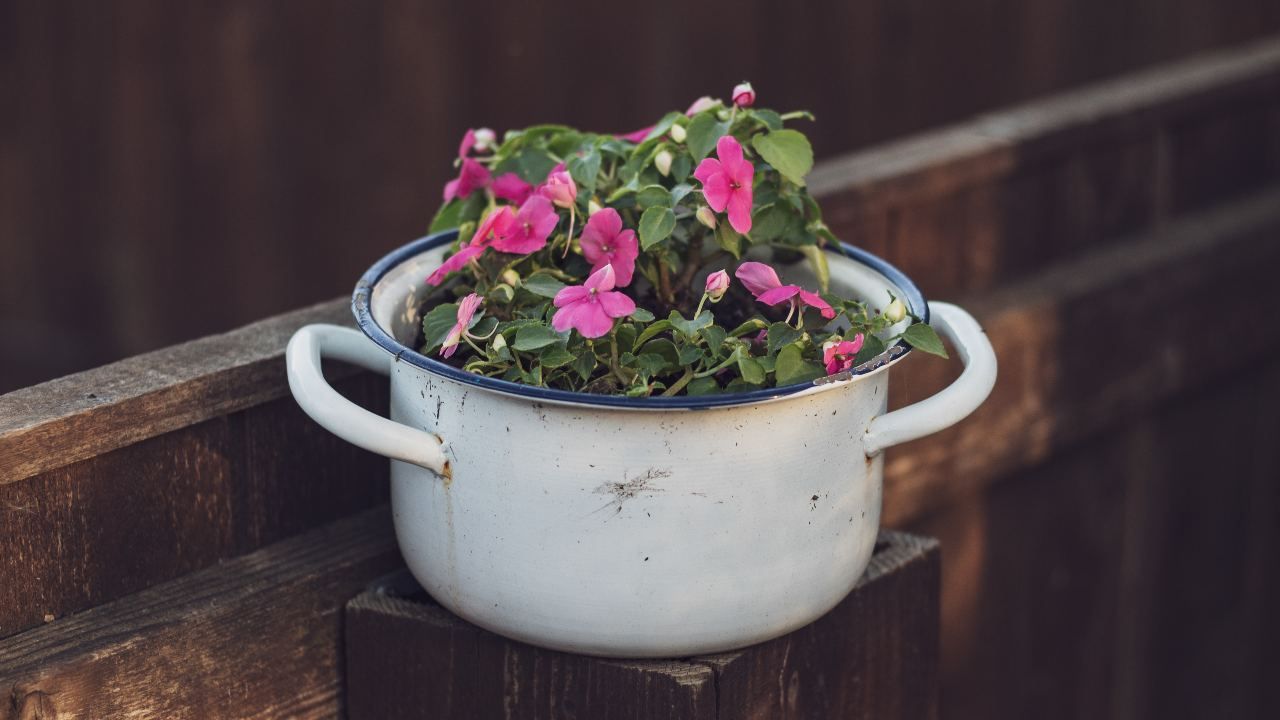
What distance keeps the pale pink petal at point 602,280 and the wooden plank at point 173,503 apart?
368 mm

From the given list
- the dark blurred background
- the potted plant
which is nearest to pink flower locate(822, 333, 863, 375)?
the potted plant

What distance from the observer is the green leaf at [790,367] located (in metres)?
1.06

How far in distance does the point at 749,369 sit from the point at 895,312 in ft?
0.45

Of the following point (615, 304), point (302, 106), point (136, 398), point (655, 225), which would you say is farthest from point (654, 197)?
point (302, 106)

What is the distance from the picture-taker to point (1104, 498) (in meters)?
2.20

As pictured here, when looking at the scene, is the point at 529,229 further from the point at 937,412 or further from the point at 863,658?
the point at 863,658

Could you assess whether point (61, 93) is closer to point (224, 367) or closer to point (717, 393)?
point (224, 367)

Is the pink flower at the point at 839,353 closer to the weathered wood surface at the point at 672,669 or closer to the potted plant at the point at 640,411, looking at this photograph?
the potted plant at the point at 640,411

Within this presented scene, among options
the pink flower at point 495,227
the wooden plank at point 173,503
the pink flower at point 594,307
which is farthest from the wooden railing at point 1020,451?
the pink flower at point 594,307

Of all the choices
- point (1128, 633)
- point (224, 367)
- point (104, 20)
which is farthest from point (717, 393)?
point (104, 20)

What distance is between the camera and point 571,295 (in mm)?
1058

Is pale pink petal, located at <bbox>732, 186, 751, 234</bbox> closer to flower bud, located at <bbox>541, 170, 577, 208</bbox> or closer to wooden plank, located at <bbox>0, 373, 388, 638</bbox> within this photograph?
flower bud, located at <bbox>541, 170, 577, 208</bbox>

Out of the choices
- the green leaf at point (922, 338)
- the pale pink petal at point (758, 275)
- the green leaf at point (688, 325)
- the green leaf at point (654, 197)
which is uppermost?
the green leaf at point (654, 197)

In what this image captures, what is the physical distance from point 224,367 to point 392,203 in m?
2.10
